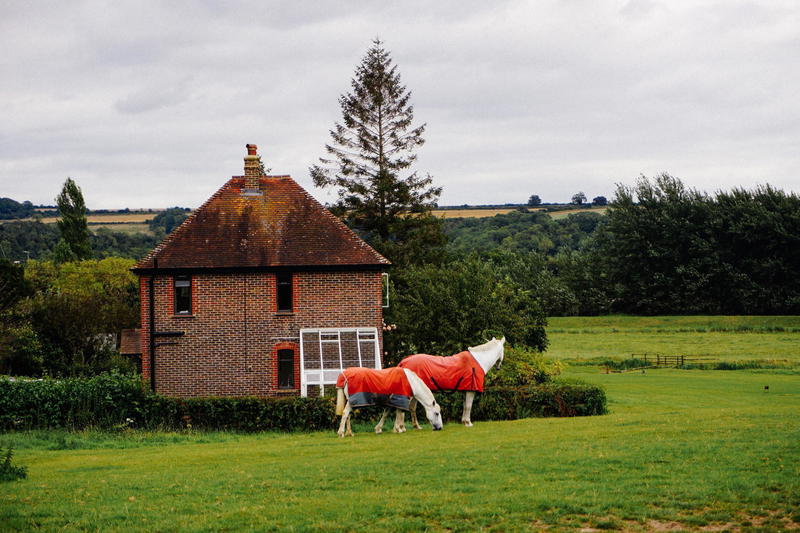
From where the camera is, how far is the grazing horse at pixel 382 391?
840 inches

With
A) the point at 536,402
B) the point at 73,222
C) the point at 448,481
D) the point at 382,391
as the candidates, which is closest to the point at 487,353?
the point at 536,402

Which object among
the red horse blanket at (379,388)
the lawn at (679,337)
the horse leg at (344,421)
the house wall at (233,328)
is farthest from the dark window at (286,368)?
the lawn at (679,337)

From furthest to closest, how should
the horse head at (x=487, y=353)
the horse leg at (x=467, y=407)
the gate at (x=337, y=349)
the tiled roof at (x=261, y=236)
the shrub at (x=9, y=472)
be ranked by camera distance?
the tiled roof at (x=261, y=236) < the gate at (x=337, y=349) < the horse head at (x=487, y=353) < the horse leg at (x=467, y=407) < the shrub at (x=9, y=472)

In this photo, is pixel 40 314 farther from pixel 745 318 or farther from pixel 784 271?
pixel 784 271

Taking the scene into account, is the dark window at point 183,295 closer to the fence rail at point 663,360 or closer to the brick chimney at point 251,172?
the brick chimney at point 251,172

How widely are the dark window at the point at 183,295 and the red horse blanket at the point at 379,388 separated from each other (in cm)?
1144

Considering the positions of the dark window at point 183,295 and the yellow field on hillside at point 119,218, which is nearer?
the dark window at point 183,295

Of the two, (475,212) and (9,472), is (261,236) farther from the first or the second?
(475,212)

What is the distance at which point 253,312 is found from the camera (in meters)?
30.6

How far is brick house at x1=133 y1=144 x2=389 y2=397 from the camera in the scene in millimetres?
30359

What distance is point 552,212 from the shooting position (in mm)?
166125

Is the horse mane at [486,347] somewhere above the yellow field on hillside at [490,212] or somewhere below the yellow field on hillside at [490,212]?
below

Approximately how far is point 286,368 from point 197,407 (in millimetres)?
5665

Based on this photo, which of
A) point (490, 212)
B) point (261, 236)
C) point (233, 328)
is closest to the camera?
point (233, 328)
